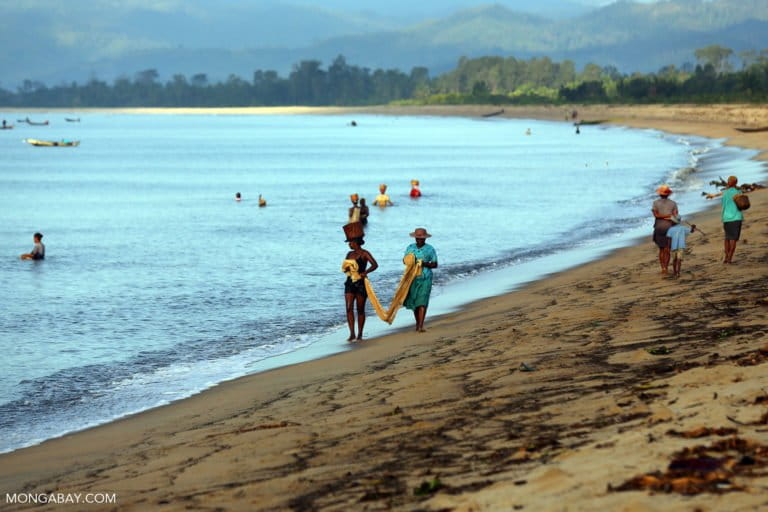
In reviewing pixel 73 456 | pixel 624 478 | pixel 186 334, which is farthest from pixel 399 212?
pixel 624 478

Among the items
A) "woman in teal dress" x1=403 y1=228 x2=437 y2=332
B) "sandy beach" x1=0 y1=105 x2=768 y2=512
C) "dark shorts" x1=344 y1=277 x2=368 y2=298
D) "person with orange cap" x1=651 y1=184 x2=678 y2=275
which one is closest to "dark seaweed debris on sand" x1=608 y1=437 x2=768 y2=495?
"sandy beach" x1=0 y1=105 x2=768 y2=512

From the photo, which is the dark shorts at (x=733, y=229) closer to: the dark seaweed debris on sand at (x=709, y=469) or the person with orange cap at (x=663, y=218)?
the person with orange cap at (x=663, y=218)

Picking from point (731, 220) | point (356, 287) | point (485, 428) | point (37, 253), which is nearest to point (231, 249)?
point (37, 253)

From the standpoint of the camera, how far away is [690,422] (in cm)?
844

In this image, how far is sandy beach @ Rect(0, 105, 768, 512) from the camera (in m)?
7.39

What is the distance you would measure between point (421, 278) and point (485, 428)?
25.4 feet

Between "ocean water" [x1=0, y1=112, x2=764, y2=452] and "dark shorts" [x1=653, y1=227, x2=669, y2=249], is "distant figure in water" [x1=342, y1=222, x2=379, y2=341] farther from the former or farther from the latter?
"dark shorts" [x1=653, y1=227, x2=669, y2=249]

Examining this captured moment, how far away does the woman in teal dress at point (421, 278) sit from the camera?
16766mm

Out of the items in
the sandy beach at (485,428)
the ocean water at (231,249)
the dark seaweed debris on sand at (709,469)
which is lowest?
the ocean water at (231,249)

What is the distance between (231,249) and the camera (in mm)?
36969

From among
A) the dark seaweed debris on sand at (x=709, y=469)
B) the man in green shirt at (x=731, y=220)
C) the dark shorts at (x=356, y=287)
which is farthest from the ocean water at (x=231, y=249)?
the dark seaweed debris on sand at (x=709, y=469)

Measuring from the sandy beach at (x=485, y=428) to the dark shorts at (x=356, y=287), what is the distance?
3.00ft

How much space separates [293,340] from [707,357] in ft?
32.2

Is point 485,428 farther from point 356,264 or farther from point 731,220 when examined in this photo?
point 731,220
